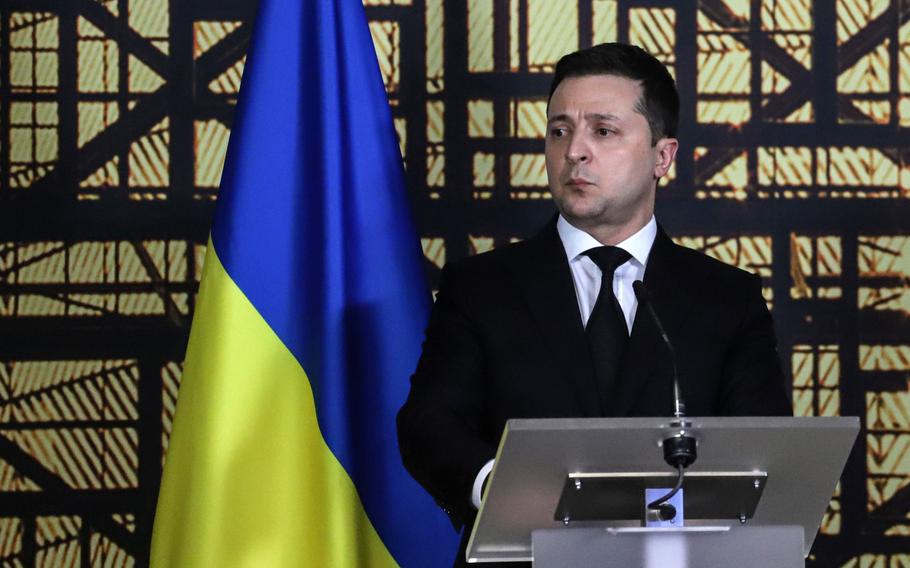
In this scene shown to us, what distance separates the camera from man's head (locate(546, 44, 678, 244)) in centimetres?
273

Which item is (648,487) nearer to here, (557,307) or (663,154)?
(557,307)

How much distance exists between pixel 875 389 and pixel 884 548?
15.3 inches

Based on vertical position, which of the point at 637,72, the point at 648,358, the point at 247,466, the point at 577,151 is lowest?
the point at 247,466

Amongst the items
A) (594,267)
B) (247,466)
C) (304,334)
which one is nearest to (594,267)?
(594,267)

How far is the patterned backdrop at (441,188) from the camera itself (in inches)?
136

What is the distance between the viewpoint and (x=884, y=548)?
3.50 m

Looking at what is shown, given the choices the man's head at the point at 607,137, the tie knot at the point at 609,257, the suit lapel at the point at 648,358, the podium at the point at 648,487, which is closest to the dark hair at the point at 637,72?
the man's head at the point at 607,137

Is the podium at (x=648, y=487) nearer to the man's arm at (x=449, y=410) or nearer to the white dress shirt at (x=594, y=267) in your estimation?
the man's arm at (x=449, y=410)

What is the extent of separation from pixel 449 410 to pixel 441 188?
1.10 metres

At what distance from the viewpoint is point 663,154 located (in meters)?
2.89

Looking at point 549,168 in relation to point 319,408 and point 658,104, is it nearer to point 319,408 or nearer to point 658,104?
point 658,104

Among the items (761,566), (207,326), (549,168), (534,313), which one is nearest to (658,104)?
(549,168)


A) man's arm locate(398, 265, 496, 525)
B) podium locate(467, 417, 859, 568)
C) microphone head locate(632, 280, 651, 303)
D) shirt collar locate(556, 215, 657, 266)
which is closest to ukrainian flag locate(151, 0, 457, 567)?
man's arm locate(398, 265, 496, 525)

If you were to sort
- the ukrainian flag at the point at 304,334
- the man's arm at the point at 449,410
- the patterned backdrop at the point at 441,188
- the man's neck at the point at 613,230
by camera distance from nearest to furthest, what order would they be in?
the man's arm at the point at 449,410
the man's neck at the point at 613,230
the ukrainian flag at the point at 304,334
the patterned backdrop at the point at 441,188
